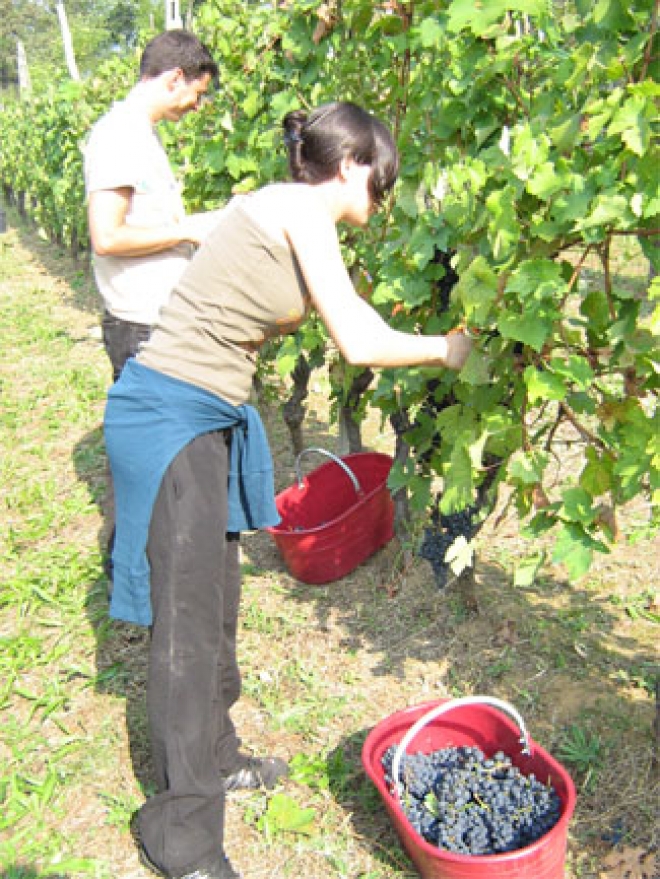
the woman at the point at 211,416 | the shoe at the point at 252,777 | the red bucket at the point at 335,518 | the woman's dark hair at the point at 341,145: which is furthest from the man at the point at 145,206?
the woman's dark hair at the point at 341,145

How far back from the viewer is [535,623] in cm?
314

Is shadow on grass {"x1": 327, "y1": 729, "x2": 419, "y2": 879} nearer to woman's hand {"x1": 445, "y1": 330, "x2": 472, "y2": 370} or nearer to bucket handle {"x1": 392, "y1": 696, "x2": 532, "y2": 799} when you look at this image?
bucket handle {"x1": 392, "y1": 696, "x2": 532, "y2": 799}

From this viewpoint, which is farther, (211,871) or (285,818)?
(285,818)

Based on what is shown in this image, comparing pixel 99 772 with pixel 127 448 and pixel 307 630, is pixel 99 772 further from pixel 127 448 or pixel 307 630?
pixel 127 448

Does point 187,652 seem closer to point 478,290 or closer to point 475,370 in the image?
point 475,370

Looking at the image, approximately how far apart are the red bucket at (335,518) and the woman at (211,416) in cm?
110

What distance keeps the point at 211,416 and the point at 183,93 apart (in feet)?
4.95

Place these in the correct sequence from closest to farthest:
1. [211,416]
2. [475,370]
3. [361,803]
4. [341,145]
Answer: [341,145]
[475,370]
[211,416]
[361,803]

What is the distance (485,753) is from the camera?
2.49m

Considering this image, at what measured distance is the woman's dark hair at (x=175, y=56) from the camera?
295 centimetres

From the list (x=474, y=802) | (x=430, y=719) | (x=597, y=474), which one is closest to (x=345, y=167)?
(x=597, y=474)

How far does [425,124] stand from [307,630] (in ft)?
6.17

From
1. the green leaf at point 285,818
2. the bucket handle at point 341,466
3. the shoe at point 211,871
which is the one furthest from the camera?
the bucket handle at point 341,466

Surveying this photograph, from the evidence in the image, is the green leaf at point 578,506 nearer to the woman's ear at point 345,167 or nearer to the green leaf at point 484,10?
the woman's ear at point 345,167
